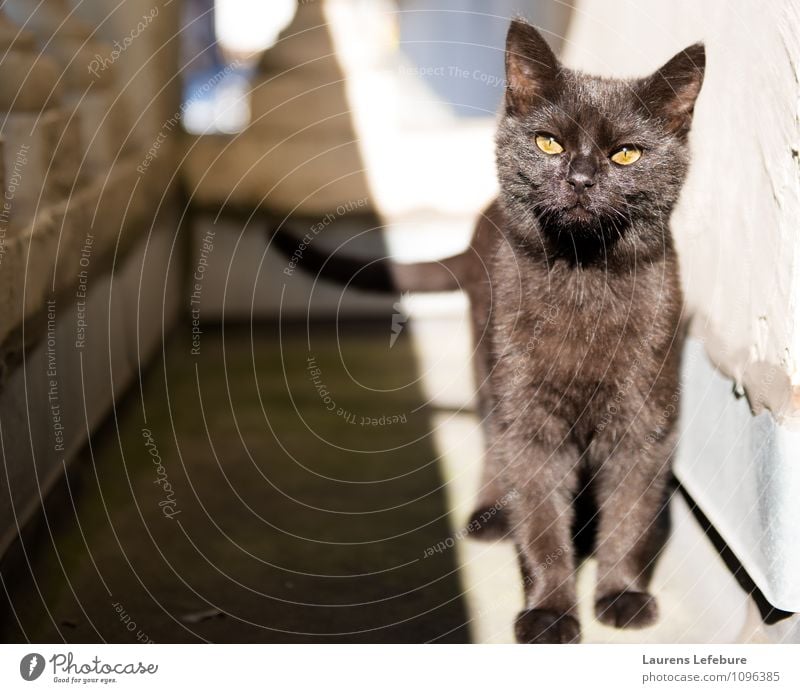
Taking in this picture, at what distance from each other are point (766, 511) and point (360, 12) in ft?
5.53

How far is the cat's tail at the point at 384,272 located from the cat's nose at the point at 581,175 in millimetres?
606

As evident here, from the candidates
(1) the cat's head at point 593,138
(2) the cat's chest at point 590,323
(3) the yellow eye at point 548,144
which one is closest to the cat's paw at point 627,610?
(2) the cat's chest at point 590,323

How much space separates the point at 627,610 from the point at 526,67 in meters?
0.85

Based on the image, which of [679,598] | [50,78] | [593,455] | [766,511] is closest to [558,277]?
[593,455]

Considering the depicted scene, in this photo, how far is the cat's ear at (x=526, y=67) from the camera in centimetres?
131

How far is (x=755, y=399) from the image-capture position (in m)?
1.36

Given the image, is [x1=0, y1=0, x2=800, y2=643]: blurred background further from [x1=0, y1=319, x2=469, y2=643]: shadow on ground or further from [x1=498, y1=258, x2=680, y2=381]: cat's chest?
[x1=498, y1=258, x2=680, y2=381]: cat's chest

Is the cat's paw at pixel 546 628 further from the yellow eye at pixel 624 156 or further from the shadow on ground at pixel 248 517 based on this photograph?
the yellow eye at pixel 624 156

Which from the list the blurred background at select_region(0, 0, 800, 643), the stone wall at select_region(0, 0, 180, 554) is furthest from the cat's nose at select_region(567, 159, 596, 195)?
the stone wall at select_region(0, 0, 180, 554)

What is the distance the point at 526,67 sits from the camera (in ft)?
4.38

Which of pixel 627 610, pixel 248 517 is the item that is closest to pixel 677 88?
pixel 627 610

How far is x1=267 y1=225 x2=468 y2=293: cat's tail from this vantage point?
1931 millimetres

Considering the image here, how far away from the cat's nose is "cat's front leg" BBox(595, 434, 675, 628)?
0.41 m
